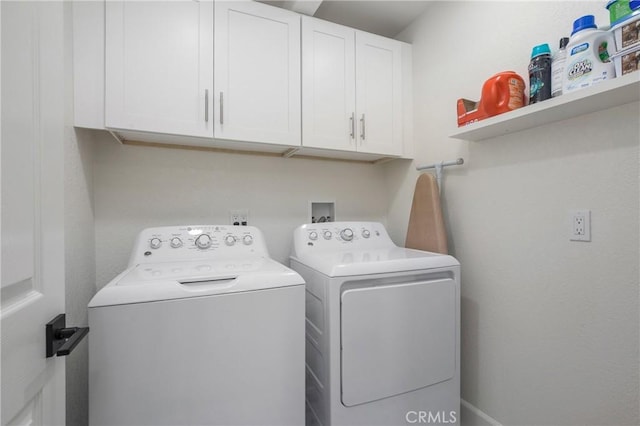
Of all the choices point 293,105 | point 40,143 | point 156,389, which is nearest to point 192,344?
point 156,389

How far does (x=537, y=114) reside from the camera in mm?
1135

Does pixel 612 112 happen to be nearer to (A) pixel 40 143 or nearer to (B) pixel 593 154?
(B) pixel 593 154

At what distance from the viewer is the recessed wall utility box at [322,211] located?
209cm

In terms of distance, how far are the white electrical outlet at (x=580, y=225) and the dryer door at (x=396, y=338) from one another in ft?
1.73

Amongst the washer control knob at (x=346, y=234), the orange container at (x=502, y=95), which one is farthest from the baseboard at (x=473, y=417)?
the orange container at (x=502, y=95)

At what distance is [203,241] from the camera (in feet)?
4.87

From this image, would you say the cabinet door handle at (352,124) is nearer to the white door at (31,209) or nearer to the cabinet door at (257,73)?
the cabinet door at (257,73)

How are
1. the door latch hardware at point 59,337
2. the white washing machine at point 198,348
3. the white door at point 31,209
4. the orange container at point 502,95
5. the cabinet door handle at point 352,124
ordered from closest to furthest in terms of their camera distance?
the white door at point 31,209, the door latch hardware at point 59,337, the white washing machine at point 198,348, the orange container at point 502,95, the cabinet door handle at point 352,124

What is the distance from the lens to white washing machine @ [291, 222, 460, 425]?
1.19 metres

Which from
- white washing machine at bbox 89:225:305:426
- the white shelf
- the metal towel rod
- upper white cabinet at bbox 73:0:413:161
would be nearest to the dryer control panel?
white washing machine at bbox 89:225:305:426

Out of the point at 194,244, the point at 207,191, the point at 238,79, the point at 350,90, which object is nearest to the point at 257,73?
the point at 238,79

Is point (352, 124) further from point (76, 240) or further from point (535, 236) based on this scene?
point (76, 240)

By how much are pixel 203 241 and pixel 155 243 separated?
0.76 ft

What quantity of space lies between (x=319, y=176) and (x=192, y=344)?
1.43m
